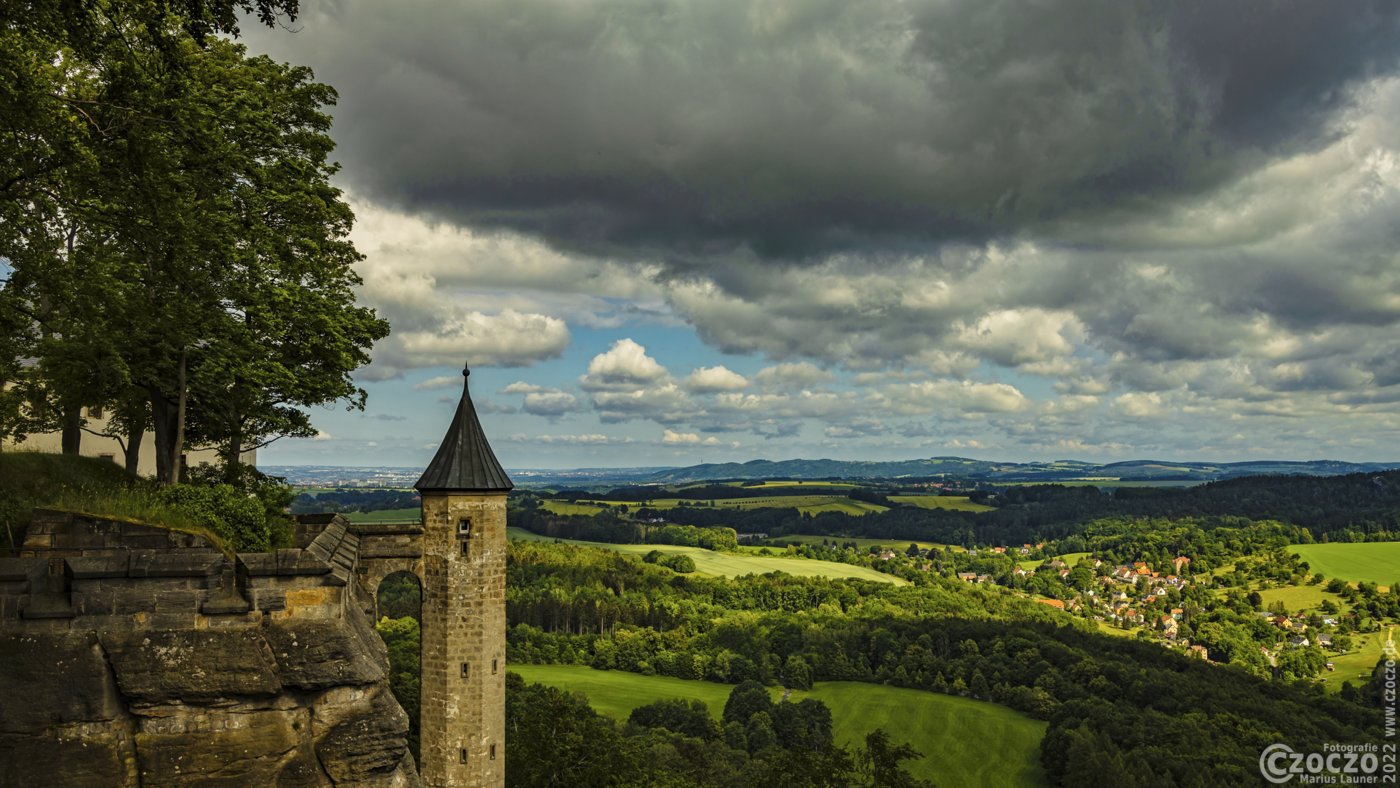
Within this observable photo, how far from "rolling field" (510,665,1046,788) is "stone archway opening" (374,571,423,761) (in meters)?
18.9

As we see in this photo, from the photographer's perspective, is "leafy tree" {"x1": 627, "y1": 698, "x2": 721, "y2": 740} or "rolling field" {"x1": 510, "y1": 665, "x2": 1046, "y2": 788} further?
"leafy tree" {"x1": 627, "y1": 698, "x2": 721, "y2": 740}

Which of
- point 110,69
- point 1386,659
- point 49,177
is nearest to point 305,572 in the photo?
point 49,177

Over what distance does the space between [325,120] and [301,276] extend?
5.01 m

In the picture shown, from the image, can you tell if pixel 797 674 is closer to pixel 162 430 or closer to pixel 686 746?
pixel 686 746

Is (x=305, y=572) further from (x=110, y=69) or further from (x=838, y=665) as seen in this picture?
(x=838, y=665)

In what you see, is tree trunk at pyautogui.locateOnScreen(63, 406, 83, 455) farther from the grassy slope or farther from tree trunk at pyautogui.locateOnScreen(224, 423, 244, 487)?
tree trunk at pyautogui.locateOnScreen(224, 423, 244, 487)

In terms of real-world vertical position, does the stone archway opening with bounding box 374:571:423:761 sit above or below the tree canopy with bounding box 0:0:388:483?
below

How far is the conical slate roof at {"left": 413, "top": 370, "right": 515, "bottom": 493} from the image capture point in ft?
84.1

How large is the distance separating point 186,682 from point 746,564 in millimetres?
163413

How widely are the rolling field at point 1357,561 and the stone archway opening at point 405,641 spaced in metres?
152

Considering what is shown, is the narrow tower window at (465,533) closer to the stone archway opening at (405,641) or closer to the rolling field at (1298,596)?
the stone archway opening at (405,641)

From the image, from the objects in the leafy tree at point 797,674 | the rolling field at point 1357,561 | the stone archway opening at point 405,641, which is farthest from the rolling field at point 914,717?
the rolling field at point 1357,561

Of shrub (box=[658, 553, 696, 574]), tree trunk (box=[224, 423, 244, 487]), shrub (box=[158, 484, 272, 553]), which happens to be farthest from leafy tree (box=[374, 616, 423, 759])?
shrub (box=[658, 553, 696, 574])

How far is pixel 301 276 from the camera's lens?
76.3 feet
